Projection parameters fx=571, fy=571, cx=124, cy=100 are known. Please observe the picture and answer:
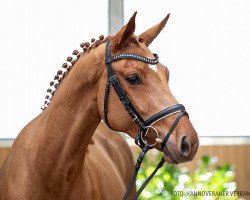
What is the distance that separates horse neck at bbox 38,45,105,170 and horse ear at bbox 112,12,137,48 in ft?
0.25

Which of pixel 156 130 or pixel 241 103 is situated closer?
pixel 156 130

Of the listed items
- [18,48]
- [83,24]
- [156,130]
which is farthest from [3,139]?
[156,130]

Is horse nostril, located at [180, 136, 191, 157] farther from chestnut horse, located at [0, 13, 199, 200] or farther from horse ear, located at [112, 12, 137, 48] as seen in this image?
horse ear, located at [112, 12, 137, 48]

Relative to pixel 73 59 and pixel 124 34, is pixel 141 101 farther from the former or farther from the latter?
pixel 73 59

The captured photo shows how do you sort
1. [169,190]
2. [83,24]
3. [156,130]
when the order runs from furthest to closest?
[83,24], [169,190], [156,130]

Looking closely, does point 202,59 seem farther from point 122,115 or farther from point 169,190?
point 122,115

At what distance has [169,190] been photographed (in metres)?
3.72

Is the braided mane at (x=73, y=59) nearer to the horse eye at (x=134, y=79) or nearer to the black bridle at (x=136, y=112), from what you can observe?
the black bridle at (x=136, y=112)

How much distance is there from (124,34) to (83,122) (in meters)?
0.36

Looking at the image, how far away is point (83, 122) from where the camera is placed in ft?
6.99

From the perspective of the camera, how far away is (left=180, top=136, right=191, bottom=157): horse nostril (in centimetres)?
189

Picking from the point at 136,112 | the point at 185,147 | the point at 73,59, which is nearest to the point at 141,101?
the point at 136,112

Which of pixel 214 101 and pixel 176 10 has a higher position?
pixel 176 10

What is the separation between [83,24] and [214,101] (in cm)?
137
